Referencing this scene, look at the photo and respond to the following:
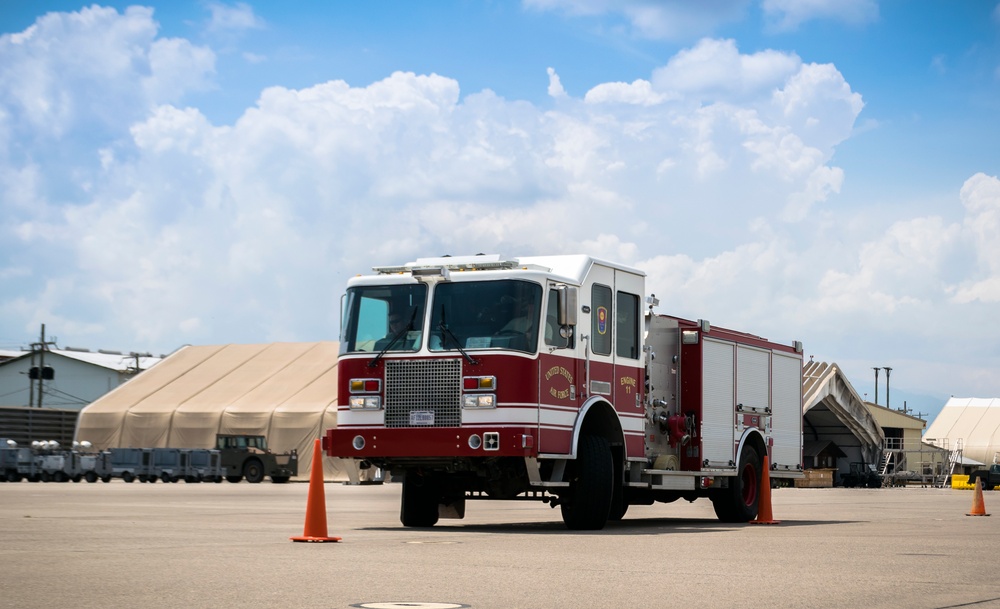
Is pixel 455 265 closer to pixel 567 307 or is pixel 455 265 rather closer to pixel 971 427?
pixel 567 307

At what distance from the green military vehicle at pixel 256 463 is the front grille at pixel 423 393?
3738 centimetres

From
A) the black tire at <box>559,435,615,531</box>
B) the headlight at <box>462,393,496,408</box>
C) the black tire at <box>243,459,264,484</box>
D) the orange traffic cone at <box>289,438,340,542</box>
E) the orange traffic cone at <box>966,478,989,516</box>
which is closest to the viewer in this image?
the orange traffic cone at <box>289,438,340,542</box>

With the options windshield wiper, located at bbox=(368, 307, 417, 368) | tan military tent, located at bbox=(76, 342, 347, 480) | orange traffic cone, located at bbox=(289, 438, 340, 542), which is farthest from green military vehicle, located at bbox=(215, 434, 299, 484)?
orange traffic cone, located at bbox=(289, 438, 340, 542)

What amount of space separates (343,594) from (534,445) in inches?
278

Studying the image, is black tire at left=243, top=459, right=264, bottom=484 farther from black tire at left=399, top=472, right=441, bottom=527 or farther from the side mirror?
the side mirror

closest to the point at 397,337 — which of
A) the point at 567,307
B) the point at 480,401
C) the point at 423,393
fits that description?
the point at 423,393

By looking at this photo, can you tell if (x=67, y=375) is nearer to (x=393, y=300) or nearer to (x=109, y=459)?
(x=109, y=459)

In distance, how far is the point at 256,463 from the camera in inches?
2072

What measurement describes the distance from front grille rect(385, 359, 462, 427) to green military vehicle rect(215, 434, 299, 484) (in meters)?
37.4

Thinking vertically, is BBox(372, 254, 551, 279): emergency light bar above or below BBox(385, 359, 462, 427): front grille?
above

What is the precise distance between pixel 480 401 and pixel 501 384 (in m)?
0.31

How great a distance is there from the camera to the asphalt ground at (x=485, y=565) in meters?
8.38

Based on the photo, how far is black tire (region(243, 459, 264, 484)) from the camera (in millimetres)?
52506

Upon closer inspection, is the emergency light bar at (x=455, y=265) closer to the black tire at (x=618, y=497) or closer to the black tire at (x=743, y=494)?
the black tire at (x=618, y=497)
